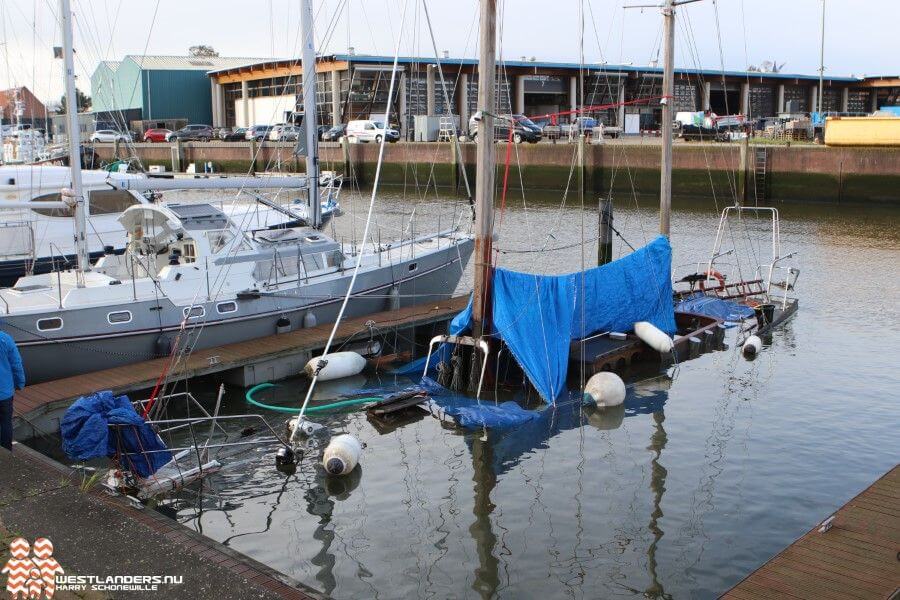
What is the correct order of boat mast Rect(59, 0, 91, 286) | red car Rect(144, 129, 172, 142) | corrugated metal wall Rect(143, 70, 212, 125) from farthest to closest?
1. corrugated metal wall Rect(143, 70, 212, 125)
2. red car Rect(144, 129, 172, 142)
3. boat mast Rect(59, 0, 91, 286)

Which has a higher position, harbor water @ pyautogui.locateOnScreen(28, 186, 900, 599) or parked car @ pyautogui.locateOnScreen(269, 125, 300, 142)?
parked car @ pyautogui.locateOnScreen(269, 125, 300, 142)

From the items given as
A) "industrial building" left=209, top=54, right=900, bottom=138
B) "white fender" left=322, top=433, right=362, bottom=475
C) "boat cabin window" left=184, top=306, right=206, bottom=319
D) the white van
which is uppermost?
"industrial building" left=209, top=54, right=900, bottom=138

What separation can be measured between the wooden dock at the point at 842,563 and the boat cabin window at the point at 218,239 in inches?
510

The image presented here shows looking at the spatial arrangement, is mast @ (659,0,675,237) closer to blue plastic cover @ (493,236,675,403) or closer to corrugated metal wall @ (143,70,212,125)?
blue plastic cover @ (493,236,675,403)

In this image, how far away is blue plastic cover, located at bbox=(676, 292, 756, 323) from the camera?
71.7ft

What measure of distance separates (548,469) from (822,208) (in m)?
36.5

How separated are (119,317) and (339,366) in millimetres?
4143

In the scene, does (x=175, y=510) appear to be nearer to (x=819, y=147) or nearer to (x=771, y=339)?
(x=771, y=339)

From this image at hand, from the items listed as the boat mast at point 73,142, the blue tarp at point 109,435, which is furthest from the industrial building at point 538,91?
the blue tarp at point 109,435

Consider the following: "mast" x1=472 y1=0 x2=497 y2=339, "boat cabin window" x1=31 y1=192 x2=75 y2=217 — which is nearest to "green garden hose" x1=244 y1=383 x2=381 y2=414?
"mast" x1=472 y1=0 x2=497 y2=339

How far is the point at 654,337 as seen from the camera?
1905 centimetres

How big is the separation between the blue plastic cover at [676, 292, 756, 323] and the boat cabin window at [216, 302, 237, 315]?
403 inches

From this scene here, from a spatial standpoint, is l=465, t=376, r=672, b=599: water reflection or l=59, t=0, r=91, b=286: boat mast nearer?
l=465, t=376, r=672, b=599: water reflection

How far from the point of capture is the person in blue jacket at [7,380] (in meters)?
11.5
